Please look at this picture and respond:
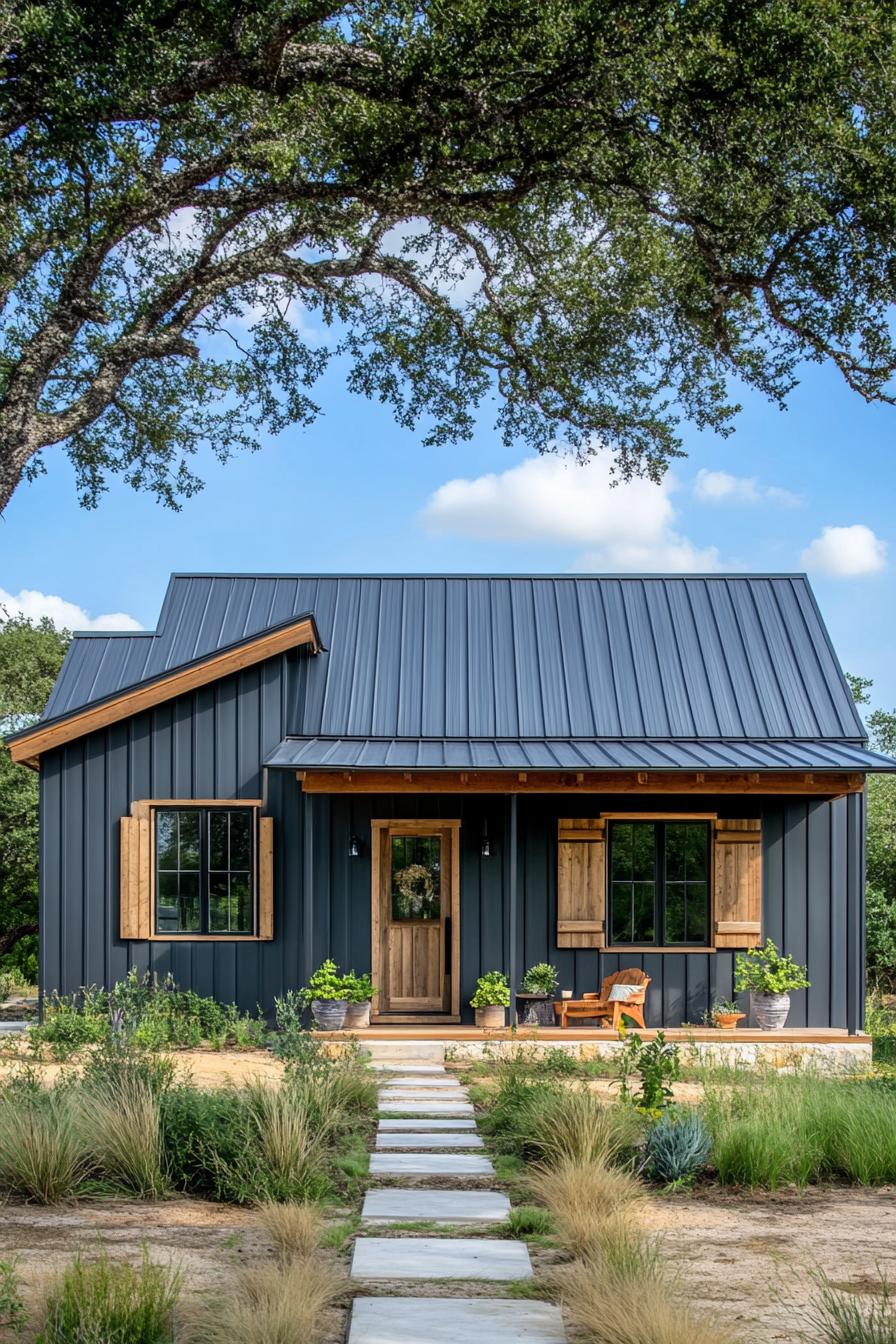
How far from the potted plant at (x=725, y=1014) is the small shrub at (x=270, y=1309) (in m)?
8.64

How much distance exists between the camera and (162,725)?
13461mm

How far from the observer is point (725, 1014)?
1311cm

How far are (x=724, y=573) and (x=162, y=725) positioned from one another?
7.19 m

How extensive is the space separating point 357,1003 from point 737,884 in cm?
420

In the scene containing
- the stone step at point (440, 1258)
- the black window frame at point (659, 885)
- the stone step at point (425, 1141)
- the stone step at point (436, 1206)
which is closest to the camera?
the stone step at point (440, 1258)

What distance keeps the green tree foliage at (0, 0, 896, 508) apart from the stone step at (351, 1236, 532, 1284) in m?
4.70

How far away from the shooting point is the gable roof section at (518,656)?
1409 cm

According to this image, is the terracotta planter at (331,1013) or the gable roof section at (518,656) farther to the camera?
the gable roof section at (518,656)

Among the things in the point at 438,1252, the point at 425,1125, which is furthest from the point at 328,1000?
the point at 438,1252

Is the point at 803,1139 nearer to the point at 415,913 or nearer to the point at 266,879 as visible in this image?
the point at 415,913

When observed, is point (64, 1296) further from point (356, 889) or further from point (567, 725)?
point (567, 725)

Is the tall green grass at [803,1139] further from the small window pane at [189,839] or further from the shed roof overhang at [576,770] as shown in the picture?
the small window pane at [189,839]

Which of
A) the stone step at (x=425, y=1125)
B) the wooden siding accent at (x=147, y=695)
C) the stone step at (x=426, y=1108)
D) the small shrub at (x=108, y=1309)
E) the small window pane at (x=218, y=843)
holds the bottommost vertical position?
the stone step at (x=426, y=1108)

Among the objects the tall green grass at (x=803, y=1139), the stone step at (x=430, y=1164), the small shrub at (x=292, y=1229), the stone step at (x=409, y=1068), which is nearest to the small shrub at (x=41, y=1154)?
the small shrub at (x=292, y=1229)
